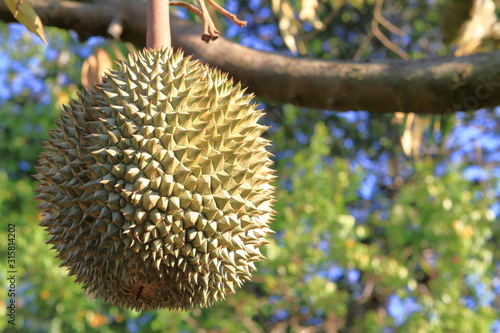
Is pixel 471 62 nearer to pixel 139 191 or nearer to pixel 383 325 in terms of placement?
pixel 139 191

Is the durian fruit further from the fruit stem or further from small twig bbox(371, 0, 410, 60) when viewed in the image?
small twig bbox(371, 0, 410, 60)

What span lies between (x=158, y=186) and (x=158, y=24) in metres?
0.37

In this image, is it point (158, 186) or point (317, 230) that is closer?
point (158, 186)

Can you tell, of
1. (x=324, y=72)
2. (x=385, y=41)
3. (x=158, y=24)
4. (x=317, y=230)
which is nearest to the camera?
(x=158, y=24)

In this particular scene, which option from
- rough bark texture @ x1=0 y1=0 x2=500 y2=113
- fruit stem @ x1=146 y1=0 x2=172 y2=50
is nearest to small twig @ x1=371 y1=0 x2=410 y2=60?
rough bark texture @ x1=0 y1=0 x2=500 y2=113

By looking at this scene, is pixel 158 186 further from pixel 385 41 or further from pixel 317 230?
pixel 317 230

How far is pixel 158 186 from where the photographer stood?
1143 millimetres

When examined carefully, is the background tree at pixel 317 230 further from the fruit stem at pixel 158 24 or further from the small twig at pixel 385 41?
the fruit stem at pixel 158 24

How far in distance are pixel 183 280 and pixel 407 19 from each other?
7494 mm

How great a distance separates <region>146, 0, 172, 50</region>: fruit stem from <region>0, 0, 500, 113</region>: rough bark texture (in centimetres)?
49

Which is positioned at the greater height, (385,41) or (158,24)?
(385,41)

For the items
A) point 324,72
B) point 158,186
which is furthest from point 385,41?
point 158,186

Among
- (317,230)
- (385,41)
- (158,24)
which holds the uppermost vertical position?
(385,41)

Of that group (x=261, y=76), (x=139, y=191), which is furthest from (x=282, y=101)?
(x=139, y=191)
